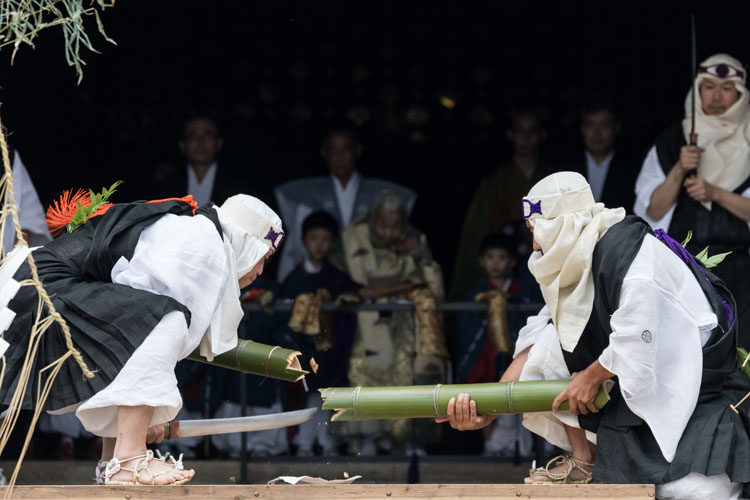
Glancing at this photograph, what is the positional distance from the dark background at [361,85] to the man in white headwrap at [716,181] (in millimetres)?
1349

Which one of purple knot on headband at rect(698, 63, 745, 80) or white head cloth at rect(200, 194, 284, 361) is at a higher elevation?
purple knot on headband at rect(698, 63, 745, 80)

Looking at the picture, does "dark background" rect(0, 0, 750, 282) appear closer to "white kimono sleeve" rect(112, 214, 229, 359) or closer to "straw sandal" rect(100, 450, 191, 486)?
"white kimono sleeve" rect(112, 214, 229, 359)

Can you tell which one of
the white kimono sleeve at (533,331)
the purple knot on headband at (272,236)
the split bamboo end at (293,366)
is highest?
the purple knot on headband at (272,236)

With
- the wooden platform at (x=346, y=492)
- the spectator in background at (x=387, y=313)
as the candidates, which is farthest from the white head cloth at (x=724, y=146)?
the wooden platform at (x=346, y=492)

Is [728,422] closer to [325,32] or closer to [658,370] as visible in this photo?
[658,370]

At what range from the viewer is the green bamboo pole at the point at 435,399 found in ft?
14.1

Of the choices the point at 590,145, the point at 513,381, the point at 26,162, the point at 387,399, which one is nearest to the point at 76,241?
the point at 387,399

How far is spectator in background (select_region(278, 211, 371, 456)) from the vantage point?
6.70m

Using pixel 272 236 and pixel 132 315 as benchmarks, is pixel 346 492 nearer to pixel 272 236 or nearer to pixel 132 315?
pixel 132 315

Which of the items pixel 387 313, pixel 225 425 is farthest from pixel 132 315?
pixel 387 313

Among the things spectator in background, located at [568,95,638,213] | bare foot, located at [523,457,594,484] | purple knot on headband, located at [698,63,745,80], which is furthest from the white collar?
bare foot, located at [523,457,594,484]

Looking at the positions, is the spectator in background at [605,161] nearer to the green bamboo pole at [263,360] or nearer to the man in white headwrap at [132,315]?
the green bamboo pole at [263,360]

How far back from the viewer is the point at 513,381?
443 cm

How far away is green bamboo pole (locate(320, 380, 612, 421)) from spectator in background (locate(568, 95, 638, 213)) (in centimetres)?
328
